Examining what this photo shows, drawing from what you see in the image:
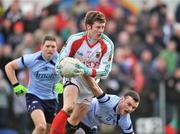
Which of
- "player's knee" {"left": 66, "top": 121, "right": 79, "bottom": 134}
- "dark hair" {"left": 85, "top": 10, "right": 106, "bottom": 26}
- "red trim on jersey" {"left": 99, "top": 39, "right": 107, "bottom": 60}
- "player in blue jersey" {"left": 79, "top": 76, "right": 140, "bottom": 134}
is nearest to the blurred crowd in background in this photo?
"player in blue jersey" {"left": 79, "top": 76, "right": 140, "bottom": 134}

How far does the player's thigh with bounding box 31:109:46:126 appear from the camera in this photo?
15117mm

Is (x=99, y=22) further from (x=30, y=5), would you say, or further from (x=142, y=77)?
(x=30, y=5)

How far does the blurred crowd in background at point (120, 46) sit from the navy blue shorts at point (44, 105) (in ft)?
11.4

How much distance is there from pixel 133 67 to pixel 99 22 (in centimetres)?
701

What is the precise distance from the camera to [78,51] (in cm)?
1409

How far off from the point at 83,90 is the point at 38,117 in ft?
4.10

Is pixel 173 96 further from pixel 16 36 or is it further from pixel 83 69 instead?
pixel 83 69

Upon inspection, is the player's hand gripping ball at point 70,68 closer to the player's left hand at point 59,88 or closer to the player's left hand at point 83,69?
the player's left hand at point 83,69

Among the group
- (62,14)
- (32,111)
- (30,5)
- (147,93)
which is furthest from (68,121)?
(30,5)

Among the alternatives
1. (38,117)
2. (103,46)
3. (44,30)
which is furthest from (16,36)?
(103,46)

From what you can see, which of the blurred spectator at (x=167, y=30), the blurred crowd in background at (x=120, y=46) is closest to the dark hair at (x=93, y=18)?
the blurred crowd in background at (x=120, y=46)

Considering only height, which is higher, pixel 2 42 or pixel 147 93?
pixel 2 42

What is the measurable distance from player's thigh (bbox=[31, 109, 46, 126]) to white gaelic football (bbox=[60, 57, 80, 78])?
5.97ft

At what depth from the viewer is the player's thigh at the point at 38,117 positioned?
15.1 metres
